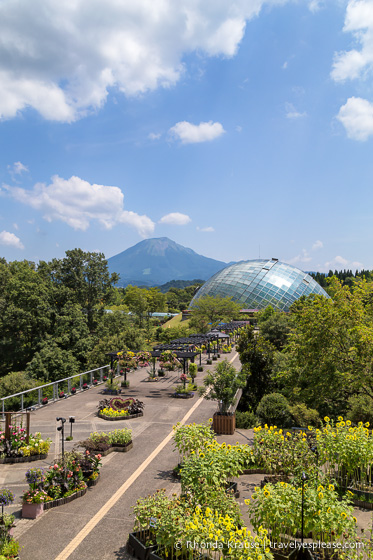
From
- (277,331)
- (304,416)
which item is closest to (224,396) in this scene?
(304,416)

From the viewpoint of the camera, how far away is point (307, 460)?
1059 centimetres

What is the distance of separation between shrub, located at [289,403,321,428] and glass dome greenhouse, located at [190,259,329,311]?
182ft

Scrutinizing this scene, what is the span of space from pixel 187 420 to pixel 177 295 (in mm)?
138335

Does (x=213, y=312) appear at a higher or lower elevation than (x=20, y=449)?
higher

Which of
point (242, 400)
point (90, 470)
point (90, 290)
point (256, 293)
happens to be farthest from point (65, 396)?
point (256, 293)

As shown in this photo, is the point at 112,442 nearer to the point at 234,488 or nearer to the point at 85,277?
the point at 234,488

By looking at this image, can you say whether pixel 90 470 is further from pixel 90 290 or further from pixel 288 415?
pixel 90 290

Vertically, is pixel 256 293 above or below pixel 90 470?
above

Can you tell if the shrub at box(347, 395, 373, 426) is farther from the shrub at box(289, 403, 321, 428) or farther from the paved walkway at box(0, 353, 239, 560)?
the paved walkway at box(0, 353, 239, 560)

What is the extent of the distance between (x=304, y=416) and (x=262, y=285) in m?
63.3

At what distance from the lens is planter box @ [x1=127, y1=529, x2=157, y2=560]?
25.5 ft

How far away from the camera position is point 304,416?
1744 cm

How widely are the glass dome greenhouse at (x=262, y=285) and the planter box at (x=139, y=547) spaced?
213 ft

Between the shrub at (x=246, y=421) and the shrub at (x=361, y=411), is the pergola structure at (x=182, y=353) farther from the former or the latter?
the shrub at (x=361, y=411)
